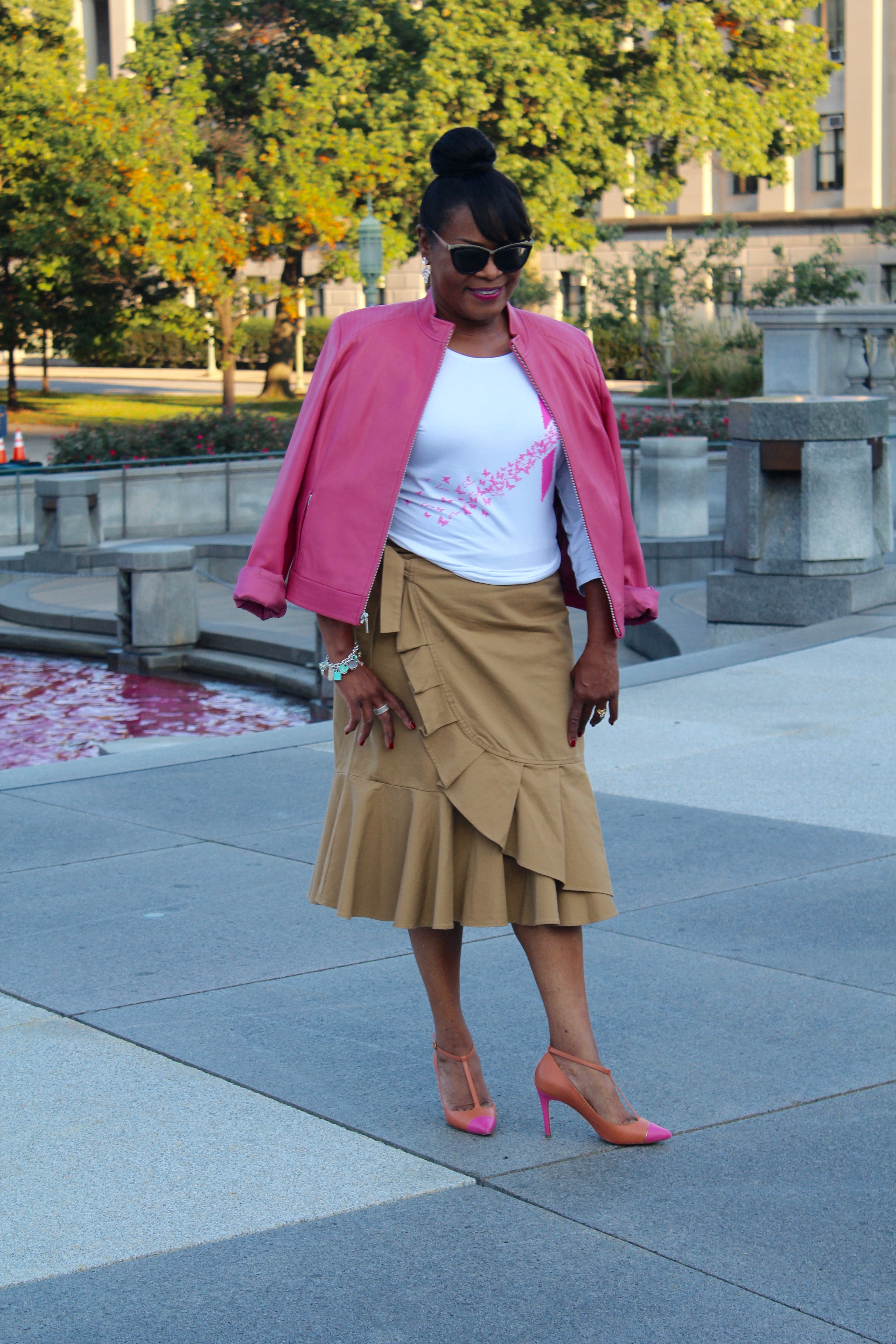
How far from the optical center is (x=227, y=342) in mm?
33906

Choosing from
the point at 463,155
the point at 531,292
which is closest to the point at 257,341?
the point at 531,292

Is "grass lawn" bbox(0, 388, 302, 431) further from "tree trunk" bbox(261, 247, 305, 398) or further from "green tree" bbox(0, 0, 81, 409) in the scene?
"green tree" bbox(0, 0, 81, 409)

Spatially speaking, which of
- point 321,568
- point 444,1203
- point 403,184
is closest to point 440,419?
point 321,568

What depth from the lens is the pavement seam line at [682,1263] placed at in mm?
2590

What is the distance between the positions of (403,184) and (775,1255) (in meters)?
34.1

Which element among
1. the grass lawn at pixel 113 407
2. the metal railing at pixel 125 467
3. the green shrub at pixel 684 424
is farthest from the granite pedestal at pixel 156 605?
the grass lawn at pixel 113 407

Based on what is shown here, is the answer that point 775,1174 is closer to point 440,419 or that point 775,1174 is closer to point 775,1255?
point 775,1255

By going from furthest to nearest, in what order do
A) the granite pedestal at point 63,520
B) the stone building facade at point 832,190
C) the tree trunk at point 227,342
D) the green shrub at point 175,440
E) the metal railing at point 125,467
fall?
the stone building facade at point 832,190
the tree trunk at point 227,342
the green shrub at point 175,440
the metal railing at point 125,467
the granite pedestal at point 63,520

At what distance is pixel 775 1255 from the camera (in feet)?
9.28

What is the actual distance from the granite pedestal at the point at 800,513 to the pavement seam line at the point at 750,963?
221 inches

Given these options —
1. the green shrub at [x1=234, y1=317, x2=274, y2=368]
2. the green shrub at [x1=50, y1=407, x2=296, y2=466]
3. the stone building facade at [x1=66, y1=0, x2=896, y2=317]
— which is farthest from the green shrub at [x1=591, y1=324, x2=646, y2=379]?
the green shrub at [x1=234, y1=317, x2=274, y2=368]

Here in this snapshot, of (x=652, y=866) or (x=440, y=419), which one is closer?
(x=440, y=419)

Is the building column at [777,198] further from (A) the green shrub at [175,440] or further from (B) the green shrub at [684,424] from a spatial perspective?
(A) the green shrub at [175,440]

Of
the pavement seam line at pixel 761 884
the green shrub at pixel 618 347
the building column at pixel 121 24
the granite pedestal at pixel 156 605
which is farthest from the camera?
the building column at pixel 121 24
